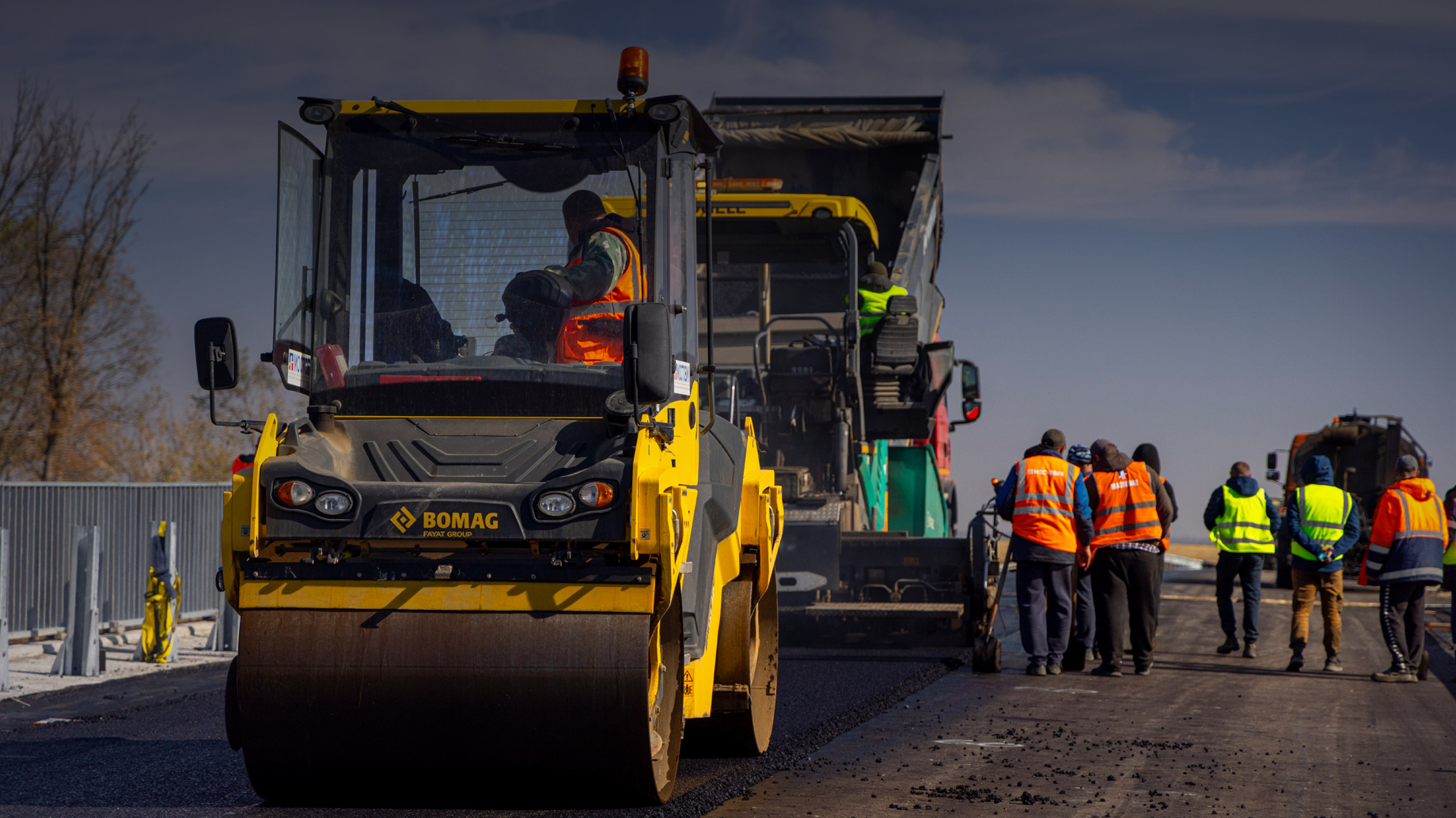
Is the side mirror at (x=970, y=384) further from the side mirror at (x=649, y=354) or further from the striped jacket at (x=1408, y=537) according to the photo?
the side mirror at (x=649, y=354)

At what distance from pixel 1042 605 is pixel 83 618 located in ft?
21.1

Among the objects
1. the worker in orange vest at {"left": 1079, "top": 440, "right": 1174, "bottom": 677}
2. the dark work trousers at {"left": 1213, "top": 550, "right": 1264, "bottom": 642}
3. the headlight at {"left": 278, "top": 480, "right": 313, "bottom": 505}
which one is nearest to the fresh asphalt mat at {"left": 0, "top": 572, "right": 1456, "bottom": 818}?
the worker in orange vest at {"left": 1079, "top": 440, "right": 1174, "bottom": 677}

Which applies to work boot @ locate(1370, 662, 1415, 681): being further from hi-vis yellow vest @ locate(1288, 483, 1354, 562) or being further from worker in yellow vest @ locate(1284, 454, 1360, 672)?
hi-vis yellow vest @ locate(1288, 483, 1354, 562)

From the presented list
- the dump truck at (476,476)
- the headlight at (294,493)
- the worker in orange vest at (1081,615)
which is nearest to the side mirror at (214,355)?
the dump truck at (476,476)

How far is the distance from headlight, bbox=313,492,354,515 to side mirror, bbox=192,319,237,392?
0.59m

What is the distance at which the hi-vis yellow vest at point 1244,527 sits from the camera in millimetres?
10891

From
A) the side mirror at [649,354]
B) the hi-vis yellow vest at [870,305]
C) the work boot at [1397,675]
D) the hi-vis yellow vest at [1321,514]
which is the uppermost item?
the hi-vis yellow vest at [870,305]

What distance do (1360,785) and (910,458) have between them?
6.75 metres

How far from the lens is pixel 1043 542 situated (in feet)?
30.3

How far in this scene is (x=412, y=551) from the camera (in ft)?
13.9

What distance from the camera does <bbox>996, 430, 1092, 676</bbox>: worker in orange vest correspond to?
365 inches

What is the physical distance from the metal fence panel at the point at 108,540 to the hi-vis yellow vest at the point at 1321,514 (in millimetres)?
8262

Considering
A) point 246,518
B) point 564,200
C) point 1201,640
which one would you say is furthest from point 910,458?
point 246,518

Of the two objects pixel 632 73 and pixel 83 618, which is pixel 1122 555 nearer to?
pixel 632 73
